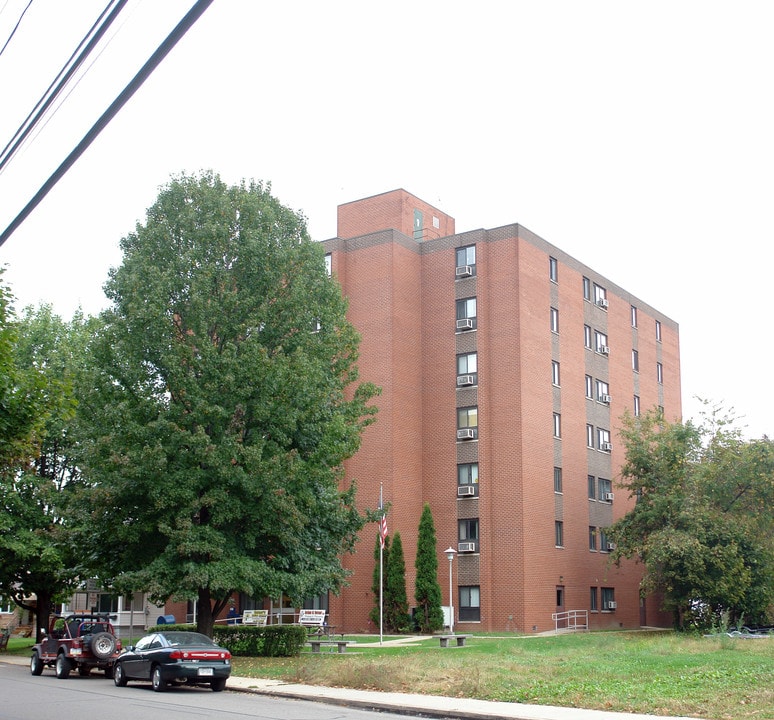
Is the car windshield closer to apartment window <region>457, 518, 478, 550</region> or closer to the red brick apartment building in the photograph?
the red brick apartment building

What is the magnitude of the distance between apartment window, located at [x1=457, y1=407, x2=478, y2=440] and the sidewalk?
81.0ft

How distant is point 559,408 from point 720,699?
32518 millimetres

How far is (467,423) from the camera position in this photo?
151 ft

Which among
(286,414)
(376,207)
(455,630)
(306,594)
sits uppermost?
(376,207)

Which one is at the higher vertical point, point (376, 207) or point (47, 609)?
point (376, 207)

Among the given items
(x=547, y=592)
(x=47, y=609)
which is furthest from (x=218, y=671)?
(x=547, y=592)

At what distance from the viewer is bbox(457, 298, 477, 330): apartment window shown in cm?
4653

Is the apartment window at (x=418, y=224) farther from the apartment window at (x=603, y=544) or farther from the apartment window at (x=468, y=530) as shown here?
the apartment window at (x=603, y=544)

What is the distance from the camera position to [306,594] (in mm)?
28703

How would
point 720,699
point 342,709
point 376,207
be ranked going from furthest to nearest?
point 376,207, point 342,709, point 720,699

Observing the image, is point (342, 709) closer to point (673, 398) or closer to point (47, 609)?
point (47, 609)

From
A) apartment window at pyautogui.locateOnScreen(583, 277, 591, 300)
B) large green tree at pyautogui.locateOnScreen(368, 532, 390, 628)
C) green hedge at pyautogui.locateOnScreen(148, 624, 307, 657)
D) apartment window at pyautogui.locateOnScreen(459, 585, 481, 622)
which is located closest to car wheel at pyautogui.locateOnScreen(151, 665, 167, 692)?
green hedge at pyautogui.locateOnScreen(148, 624, 307, 657)

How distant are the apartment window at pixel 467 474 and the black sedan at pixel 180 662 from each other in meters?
24.6

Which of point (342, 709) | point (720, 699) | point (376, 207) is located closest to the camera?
point (720, 699)
